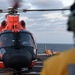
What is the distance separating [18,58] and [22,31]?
210cm

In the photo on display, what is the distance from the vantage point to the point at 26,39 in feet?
40.9

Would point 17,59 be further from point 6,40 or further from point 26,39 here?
point 6,40

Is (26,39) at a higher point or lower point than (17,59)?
higher

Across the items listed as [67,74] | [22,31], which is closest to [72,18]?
[67,74]

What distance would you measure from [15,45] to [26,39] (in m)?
0.76

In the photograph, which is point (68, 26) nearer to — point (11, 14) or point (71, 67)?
point (71, 67)

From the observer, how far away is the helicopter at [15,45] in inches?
428

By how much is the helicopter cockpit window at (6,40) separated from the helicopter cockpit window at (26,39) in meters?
0.47

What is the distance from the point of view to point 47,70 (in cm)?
164

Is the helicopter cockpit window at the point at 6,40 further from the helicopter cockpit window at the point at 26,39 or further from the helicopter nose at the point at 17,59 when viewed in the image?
the helicopter nose at the point at 17,59

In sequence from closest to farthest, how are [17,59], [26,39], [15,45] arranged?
[17,59] < [15,45] < [26,39]

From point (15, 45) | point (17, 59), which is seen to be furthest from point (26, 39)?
point (17, 59)

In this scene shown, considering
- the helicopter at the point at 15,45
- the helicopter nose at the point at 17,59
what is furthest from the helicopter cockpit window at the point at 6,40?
the helicopter nose at the point at 17,59

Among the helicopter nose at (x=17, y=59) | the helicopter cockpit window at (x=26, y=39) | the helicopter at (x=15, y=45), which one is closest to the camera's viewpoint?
the helicopter nose at (x=17, y=59)
